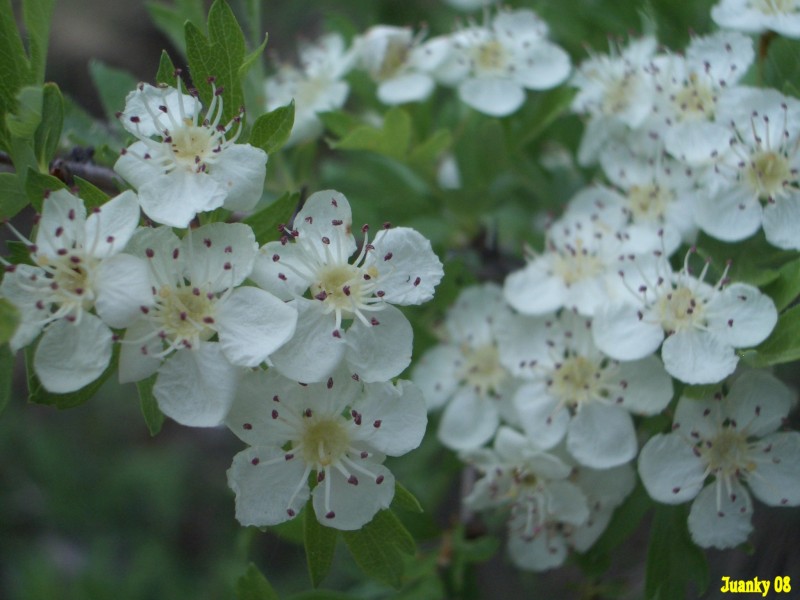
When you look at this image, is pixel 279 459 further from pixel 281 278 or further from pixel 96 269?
pixel 96 269

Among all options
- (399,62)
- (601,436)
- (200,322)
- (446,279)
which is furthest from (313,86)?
(601,436)

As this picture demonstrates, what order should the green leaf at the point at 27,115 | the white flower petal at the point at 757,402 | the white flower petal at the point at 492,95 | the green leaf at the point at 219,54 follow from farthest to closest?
the white flower petal at the point at 492,95 < the white flower petal at the point at 757,402 < the green leaf at the point at 219,54 < the green leaf at the point at 27,115

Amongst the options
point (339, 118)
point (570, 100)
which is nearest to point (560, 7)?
point (570, 100)

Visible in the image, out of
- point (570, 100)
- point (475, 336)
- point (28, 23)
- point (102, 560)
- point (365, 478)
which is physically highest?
point (28, 23)

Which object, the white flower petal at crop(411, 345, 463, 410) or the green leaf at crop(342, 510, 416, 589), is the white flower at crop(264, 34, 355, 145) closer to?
the white flower petal at crop(411, 345, 463, 410)

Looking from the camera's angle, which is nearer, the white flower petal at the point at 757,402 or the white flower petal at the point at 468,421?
the white flower petal at the point at 757,402

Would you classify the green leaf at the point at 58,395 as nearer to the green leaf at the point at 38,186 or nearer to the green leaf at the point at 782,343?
the green leaf at the point at 38,186

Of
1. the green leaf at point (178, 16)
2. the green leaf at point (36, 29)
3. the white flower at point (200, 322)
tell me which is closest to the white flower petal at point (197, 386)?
the white flower at point (200, 322)
